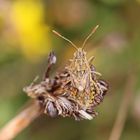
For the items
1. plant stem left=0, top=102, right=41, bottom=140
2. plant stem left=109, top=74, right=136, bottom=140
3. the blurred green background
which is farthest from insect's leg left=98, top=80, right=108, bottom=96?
the blurred green background

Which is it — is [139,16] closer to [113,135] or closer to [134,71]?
[134,71]

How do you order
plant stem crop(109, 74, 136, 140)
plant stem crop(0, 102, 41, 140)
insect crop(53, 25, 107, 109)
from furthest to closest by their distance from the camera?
plant stem crop(109, 74, 136, 140) → plant stem crop(0, 102, 41, 140) → insect crop(53, 25, 107, 109)

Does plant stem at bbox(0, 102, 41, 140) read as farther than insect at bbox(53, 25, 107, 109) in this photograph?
Yes

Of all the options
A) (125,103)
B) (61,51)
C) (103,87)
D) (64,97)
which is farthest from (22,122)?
(61,51)

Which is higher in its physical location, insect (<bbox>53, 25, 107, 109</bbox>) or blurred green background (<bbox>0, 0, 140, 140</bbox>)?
blurred green background (<bbox>0, 0, 140, 140</bbox>)

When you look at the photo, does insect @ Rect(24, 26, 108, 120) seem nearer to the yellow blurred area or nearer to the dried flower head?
the dried flower head

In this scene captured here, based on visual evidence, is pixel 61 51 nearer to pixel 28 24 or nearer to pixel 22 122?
pixel 28 24

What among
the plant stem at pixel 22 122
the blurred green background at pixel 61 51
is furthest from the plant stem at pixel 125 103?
the plant stem at pixel 22 122
